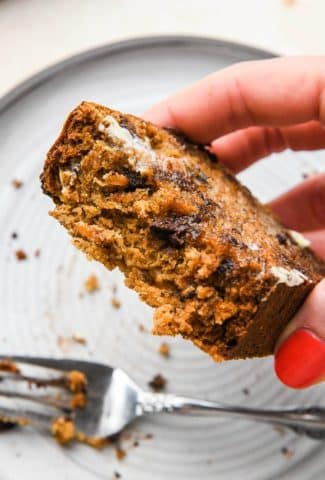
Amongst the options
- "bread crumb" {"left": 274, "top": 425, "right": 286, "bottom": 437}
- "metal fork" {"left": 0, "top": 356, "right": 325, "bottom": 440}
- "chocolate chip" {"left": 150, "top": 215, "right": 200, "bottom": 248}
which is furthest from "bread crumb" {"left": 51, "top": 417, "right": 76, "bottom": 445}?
"chocolate chip" {"left": 150, "top": 215, "right": 200, "bottom": 248}

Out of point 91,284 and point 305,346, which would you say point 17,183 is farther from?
point 305,346

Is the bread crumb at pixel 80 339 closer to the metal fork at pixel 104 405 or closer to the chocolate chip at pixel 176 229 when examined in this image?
the metal fork at pixel 104 405

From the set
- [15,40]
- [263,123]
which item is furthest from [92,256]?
[15,40]

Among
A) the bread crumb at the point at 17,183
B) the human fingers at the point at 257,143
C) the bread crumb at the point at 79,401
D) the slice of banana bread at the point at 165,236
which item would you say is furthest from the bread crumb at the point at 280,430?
the bread crumb at the point at 17,183

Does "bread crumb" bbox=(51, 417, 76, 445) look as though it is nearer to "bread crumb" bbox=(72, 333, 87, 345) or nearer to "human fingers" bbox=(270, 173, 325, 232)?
"bread crumb" bbox=(72, 333, 87, 345)

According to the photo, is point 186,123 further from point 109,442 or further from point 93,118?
point 109,442

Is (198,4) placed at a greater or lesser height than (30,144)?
greater

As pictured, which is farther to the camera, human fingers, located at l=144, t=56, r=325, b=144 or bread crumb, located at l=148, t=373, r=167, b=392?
bread crumb, located at l=148, t=373, r=167, b=392
